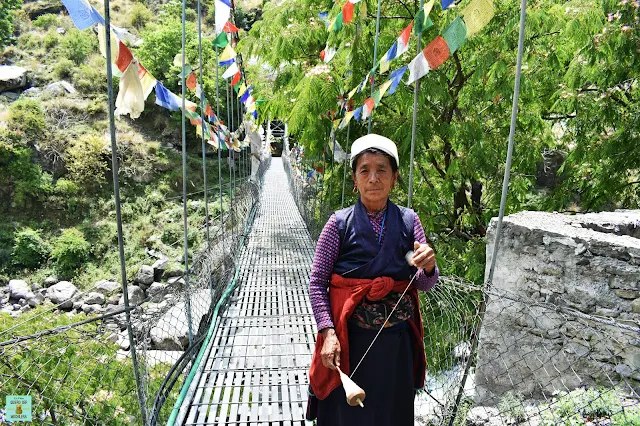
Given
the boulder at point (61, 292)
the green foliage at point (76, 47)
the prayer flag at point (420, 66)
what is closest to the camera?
the prayer flag at point (420, 66)

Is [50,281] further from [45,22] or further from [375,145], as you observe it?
[45,22]

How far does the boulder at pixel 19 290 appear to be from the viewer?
43.5ft

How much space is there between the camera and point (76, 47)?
24203 millimetres

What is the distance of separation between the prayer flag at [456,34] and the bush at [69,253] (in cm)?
1672

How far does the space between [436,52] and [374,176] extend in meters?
1.02

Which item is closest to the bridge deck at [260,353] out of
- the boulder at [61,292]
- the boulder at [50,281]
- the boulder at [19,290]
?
the boulder at [61,292]

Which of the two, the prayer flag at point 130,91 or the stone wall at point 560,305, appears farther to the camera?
the stone wall at point 560,305

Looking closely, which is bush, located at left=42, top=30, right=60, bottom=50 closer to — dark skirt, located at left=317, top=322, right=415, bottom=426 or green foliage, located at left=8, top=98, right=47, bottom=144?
green foliage, located at left=8, top=98, right=47, bottom=144

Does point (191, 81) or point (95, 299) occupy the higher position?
point (191, 81)

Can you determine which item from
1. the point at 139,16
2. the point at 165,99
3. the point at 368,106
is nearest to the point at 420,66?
the point at 368,106

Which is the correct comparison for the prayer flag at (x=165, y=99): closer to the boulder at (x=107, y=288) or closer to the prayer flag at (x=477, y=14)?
the prayer flag at (x=477, y=14)

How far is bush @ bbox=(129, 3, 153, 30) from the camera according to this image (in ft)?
98.3

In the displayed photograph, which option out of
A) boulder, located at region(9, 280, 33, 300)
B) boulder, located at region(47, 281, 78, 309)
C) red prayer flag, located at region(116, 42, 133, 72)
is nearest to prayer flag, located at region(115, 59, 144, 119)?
red prayer flag, located at region(116, 42, 133, 72)

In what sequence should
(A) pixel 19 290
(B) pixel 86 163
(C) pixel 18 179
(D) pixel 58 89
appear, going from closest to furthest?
1. (A) pixel 19 290
2. (C) pixel 18 179
3. (B) pixel 86 163
4. (D) pixel 58 89
